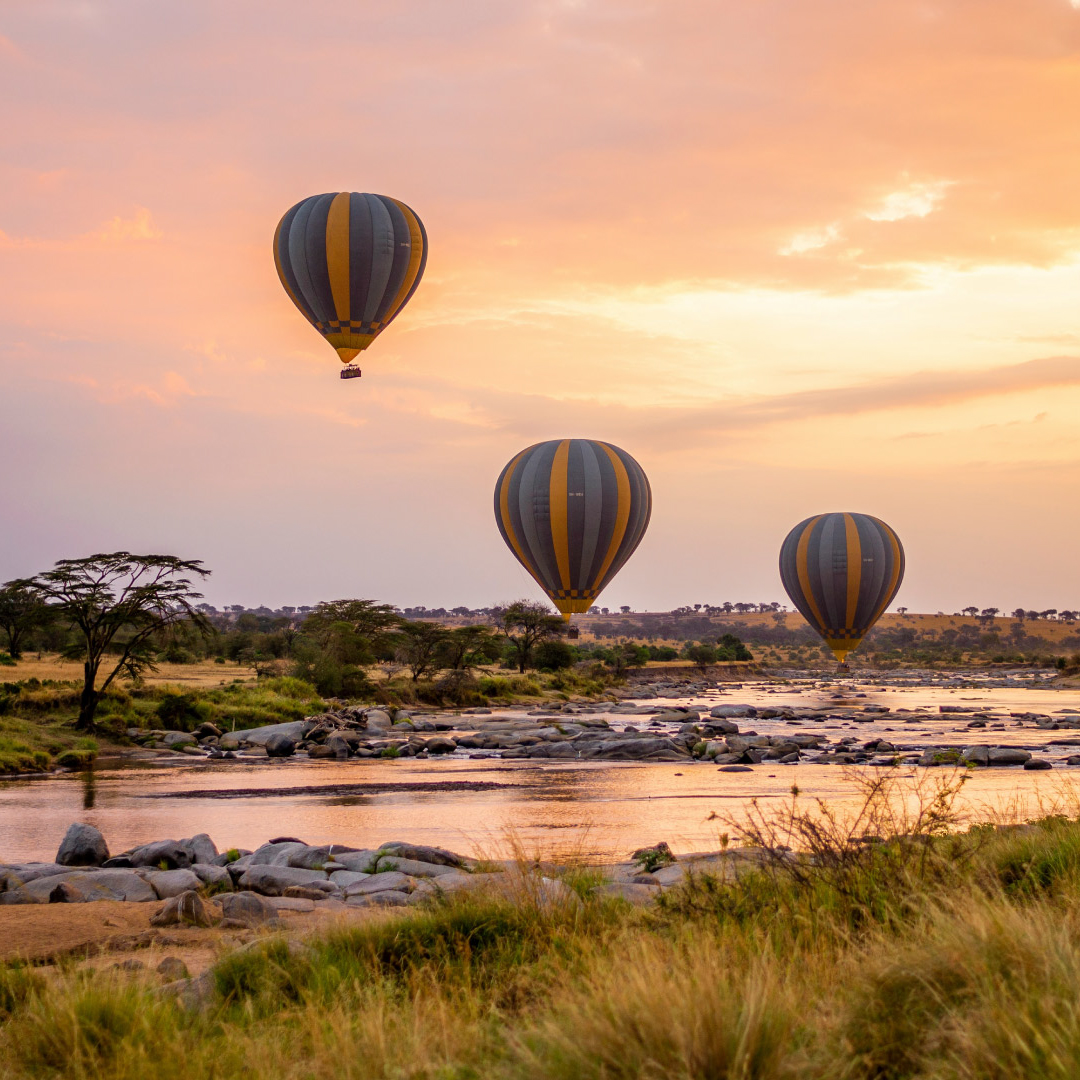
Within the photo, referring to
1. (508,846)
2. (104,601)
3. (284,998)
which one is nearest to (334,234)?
(104,601)

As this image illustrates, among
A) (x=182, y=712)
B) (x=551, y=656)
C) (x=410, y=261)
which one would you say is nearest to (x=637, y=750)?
(x=182, y=712)

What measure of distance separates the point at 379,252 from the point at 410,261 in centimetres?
141

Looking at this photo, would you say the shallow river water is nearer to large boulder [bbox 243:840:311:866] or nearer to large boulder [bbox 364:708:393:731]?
large boulder [bbox 243:840:311:866]

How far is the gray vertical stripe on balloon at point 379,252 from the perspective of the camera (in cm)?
3453

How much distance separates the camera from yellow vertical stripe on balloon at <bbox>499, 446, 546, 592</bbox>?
4232cm

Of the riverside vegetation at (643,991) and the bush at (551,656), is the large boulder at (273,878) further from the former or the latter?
the bush at (551,656)

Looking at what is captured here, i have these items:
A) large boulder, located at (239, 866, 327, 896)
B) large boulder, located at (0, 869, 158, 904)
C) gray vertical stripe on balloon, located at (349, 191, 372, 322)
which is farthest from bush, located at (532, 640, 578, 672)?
large boulder, located at (0, 869, 158, 904)

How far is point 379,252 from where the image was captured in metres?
34.6

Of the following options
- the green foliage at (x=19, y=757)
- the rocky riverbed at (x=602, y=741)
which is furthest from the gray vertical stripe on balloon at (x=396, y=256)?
the green foliage at (x=19, y=757)

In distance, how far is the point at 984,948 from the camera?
5078mm

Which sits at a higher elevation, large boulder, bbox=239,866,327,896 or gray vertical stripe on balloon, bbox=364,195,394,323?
gray vertical stripe on balloon, bbox=364,195,394,323

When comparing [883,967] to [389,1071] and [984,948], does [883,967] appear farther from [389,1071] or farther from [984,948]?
[389,1071]

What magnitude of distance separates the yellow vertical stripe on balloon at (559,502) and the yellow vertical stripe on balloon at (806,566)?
57.7ft

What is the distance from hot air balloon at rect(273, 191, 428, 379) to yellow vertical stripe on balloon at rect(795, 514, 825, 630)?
26.3 meters
